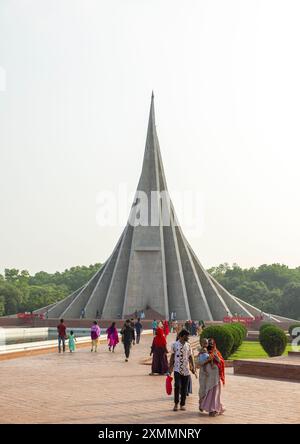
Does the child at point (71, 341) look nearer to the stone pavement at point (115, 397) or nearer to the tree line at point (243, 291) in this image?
the stone pavement at point (115, 397)

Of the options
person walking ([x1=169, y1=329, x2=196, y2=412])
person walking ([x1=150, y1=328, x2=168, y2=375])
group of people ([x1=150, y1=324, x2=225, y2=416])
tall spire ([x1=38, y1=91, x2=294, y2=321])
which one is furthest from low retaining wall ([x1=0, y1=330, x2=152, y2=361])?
tall spire ([x1=38, y1=91, x2=294, y2=321])

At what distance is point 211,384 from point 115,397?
168 centimetres

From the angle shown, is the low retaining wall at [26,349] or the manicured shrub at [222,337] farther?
the manicured shrub at [222,337]

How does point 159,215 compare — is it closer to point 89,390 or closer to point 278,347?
point 278,347

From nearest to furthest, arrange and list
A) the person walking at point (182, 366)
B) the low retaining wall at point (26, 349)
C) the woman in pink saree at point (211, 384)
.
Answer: the woman in pink saree at point (211, 384) → the person walking at point (182, 366) → the low retaining wall at point (26, 349)

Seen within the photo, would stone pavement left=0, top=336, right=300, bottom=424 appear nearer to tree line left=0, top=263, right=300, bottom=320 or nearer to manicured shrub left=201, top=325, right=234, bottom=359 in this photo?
manicured shrub left=201, top=325, right=234, bottom=359

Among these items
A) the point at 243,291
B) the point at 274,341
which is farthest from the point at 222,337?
the point at 243,291

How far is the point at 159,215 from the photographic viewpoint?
132 feet

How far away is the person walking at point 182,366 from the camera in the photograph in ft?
25.0

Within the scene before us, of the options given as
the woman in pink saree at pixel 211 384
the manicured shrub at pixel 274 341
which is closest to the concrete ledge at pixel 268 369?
the woman in pink saree at pixel 211 384

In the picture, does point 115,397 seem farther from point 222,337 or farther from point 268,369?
point 222,337

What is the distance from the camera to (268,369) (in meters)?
11.5

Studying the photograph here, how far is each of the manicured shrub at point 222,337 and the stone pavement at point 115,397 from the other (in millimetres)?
3287
